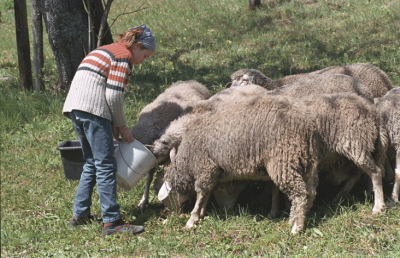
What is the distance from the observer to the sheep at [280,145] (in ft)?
14.7

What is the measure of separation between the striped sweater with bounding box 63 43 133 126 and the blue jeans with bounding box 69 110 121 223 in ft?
Answer: 0.28

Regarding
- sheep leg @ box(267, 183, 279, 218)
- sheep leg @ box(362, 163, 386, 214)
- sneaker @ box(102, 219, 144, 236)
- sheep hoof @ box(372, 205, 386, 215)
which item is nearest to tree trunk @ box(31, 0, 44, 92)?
sneaker @ box(102, 219, 144, 236)

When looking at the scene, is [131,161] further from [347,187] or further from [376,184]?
[376,184]

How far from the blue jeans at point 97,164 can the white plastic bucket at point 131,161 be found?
0.50 ft

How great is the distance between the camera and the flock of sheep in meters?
4.49

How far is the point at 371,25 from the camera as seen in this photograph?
1202cm

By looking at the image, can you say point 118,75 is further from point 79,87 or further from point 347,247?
point 347,247

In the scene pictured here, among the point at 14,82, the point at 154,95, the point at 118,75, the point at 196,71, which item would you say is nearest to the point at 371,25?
the point at 196,71

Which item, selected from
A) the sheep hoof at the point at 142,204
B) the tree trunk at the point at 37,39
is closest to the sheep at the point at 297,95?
the sheep hoof at the point at 142,204

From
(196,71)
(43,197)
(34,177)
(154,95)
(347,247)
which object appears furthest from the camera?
(196,71)

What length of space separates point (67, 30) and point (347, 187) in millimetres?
5283

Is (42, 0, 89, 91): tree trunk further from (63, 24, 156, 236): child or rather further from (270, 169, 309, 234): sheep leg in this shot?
(270, 169, 309, 234): sheep leg

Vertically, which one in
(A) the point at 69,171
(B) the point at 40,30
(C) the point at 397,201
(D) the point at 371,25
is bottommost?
(C) the point at 397,201

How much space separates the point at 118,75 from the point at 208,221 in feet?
5.62
